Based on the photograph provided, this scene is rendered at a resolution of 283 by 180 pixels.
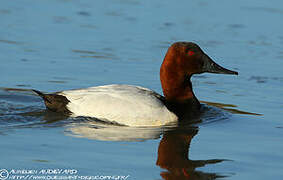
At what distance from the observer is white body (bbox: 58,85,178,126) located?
21.6 feet

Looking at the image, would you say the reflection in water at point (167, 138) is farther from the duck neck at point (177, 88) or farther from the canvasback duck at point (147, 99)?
the duck neck at point (177, 88)

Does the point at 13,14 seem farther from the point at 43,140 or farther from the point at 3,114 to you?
the point at 43,140

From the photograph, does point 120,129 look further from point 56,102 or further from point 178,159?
point 178,159

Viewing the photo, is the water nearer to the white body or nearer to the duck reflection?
the duck reflection

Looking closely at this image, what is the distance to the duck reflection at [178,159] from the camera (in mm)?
4871

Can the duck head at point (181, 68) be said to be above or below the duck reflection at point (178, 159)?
above

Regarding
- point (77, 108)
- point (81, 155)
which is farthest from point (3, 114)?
point (81, 155)

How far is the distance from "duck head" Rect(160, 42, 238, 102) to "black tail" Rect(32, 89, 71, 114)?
1.21m

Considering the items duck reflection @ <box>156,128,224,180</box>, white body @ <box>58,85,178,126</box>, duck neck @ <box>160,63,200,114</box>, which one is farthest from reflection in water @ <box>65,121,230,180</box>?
duck neck @ <box>160,63,200,114</box>

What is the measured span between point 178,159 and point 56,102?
2076mm

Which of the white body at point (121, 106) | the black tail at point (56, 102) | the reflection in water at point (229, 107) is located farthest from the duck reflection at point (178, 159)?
the black tail at point (56, 102)

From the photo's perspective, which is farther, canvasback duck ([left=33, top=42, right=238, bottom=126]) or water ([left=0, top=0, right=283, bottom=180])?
canvasback duck ([left=33, top=42, right=238, bottom=126])

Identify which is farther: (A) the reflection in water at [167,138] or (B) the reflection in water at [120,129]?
(B) the reflection in water at [120,129]

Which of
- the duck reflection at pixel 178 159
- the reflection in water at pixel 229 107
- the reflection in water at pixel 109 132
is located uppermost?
the reflection in water at pixel 229 107
